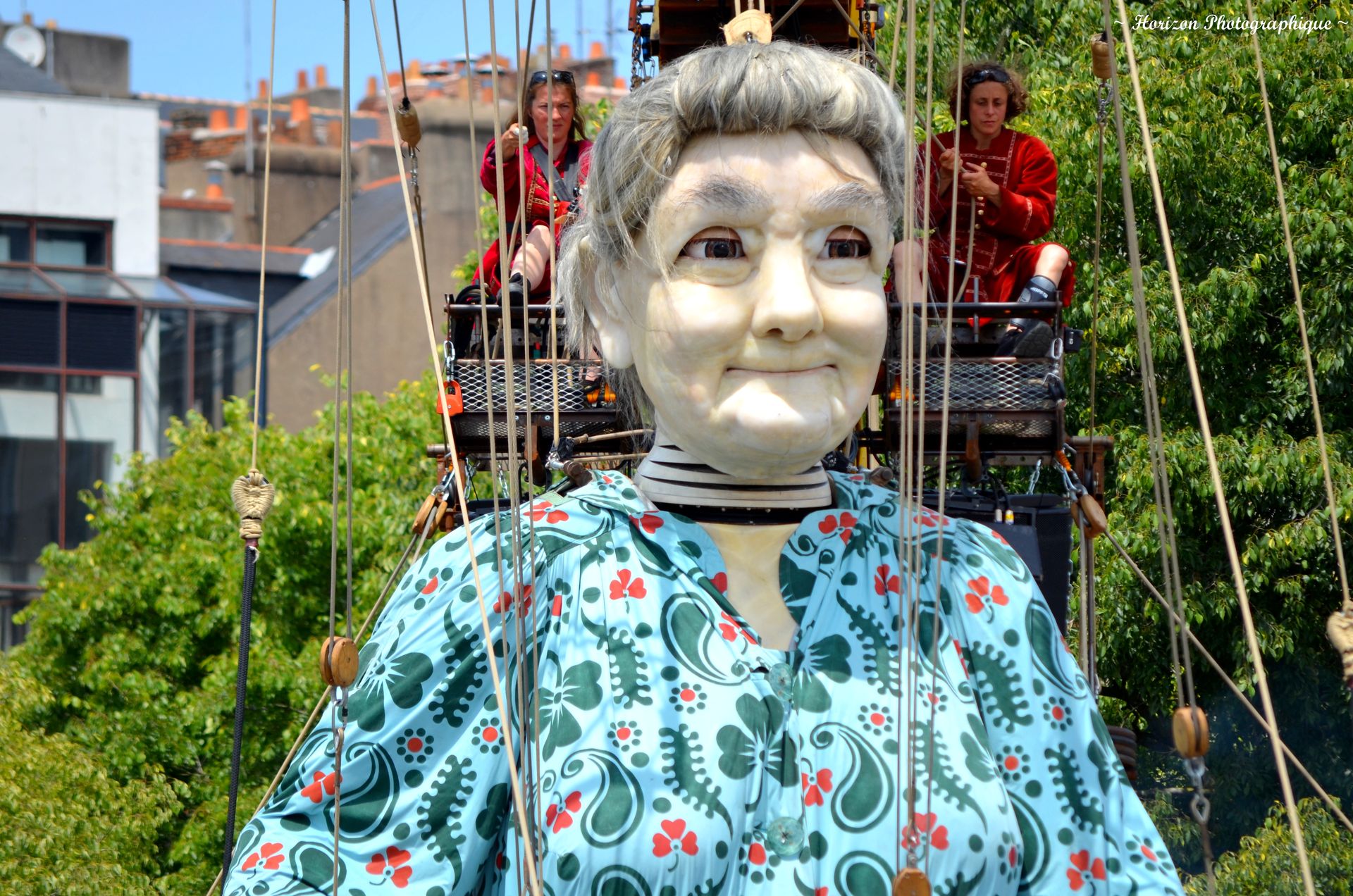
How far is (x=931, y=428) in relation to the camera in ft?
13.2

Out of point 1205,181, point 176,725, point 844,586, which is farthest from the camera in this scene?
point 176,725

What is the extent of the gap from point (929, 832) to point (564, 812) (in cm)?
40

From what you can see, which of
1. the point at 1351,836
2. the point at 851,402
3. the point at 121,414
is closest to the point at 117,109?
the point at 121,414

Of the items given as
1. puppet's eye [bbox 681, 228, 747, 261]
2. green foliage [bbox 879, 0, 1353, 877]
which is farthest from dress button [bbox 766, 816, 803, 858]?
green foliage [bbox 879, 0, 1353, 877]

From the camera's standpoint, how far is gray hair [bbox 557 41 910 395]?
89.7 inches

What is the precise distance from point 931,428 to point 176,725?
843cm

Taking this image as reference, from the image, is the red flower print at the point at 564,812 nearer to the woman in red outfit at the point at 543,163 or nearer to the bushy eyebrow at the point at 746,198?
the bushy eyebrow at the point at 746,198

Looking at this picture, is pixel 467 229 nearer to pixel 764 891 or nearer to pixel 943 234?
pixel 943 234

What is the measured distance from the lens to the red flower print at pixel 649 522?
2320 mm

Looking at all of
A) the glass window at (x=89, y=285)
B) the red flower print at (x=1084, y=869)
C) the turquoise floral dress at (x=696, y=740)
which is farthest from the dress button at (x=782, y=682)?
the glass window at (x=89, y=285)

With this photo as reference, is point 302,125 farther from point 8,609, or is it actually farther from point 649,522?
point 649,522

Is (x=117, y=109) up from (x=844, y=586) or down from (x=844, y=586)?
up

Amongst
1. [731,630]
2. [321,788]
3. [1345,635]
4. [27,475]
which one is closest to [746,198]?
[731,630]

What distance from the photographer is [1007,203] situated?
5109 millimetres
